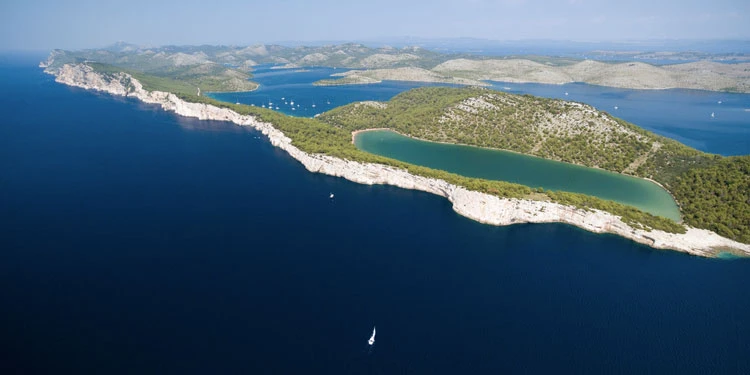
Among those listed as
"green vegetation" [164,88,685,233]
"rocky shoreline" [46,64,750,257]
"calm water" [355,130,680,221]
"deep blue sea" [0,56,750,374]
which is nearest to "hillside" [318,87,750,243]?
"calm water" [355,130,680,221]

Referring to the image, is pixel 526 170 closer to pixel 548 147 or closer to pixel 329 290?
pixel 548 147

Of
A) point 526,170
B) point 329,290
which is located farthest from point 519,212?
point 329,290

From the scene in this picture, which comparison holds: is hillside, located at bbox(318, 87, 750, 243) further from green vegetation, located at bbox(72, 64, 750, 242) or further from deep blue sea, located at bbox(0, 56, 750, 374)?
deep blue sea, located at bbox(0, 56, 750, 374)

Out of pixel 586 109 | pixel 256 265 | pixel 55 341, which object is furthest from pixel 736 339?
pixel 586 109

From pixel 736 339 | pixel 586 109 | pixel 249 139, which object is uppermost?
pixel 586 109

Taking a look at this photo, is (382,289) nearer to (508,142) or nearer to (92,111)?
(508,142)

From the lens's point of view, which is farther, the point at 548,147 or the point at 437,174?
the point at 548,147

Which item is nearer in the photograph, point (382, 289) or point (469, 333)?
point (469, 333)
